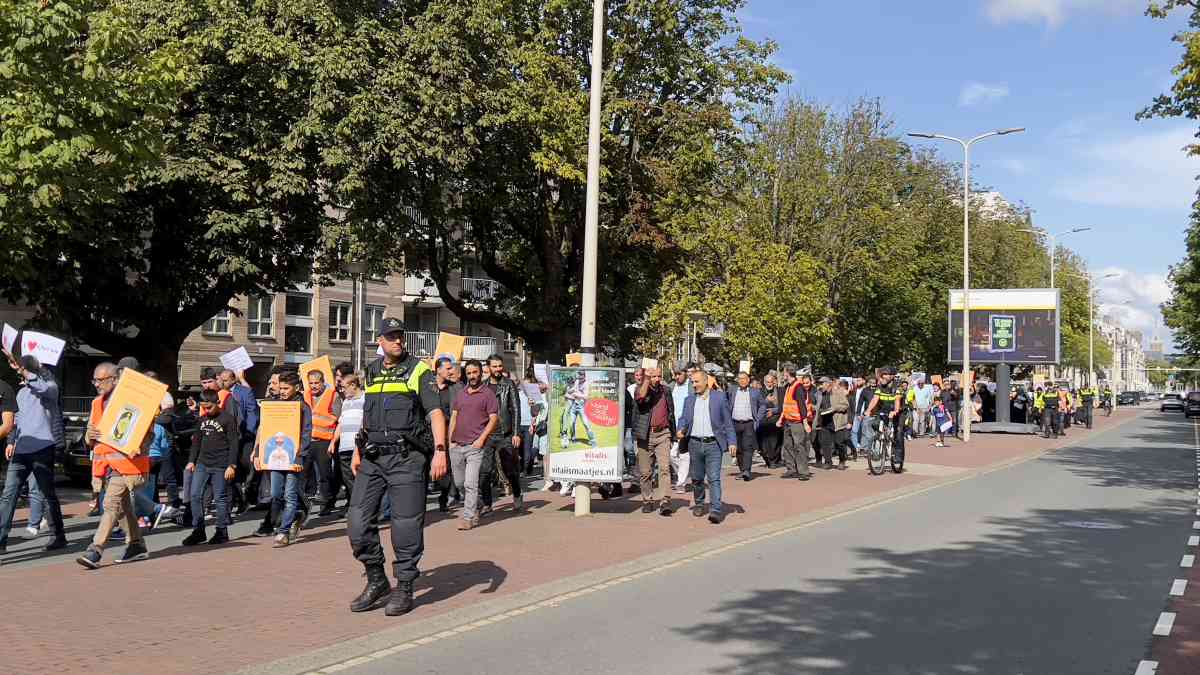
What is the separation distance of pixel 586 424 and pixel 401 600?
612 cm

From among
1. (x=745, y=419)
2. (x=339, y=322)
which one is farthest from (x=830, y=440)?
(x=339, y=322)

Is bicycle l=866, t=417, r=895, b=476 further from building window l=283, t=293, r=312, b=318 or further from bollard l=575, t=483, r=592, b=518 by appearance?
building window l=283, t=293, r=312, b=318

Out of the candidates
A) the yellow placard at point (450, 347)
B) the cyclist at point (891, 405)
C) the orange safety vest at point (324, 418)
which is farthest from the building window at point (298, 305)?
the orange safety vest at point (324, 418)

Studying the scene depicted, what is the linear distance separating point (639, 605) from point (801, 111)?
37614 mm

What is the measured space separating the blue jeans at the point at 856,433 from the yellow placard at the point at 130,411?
660 inches

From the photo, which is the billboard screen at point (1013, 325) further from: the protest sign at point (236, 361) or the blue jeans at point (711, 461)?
the protest sign at point (236, 361)

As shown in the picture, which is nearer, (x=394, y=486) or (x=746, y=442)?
(x=394, y=486)

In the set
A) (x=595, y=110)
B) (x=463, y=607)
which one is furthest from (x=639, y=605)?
(x=595, y=110)

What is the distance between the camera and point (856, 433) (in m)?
24.9

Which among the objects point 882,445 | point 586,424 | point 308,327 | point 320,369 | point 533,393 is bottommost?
point 882,445

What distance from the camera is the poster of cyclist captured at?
13.9 meters

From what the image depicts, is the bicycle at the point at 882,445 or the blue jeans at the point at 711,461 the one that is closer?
the blue jeans at the point at 711,461

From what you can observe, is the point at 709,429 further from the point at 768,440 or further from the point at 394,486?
the point at 768,440

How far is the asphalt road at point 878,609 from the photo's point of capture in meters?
6.89
